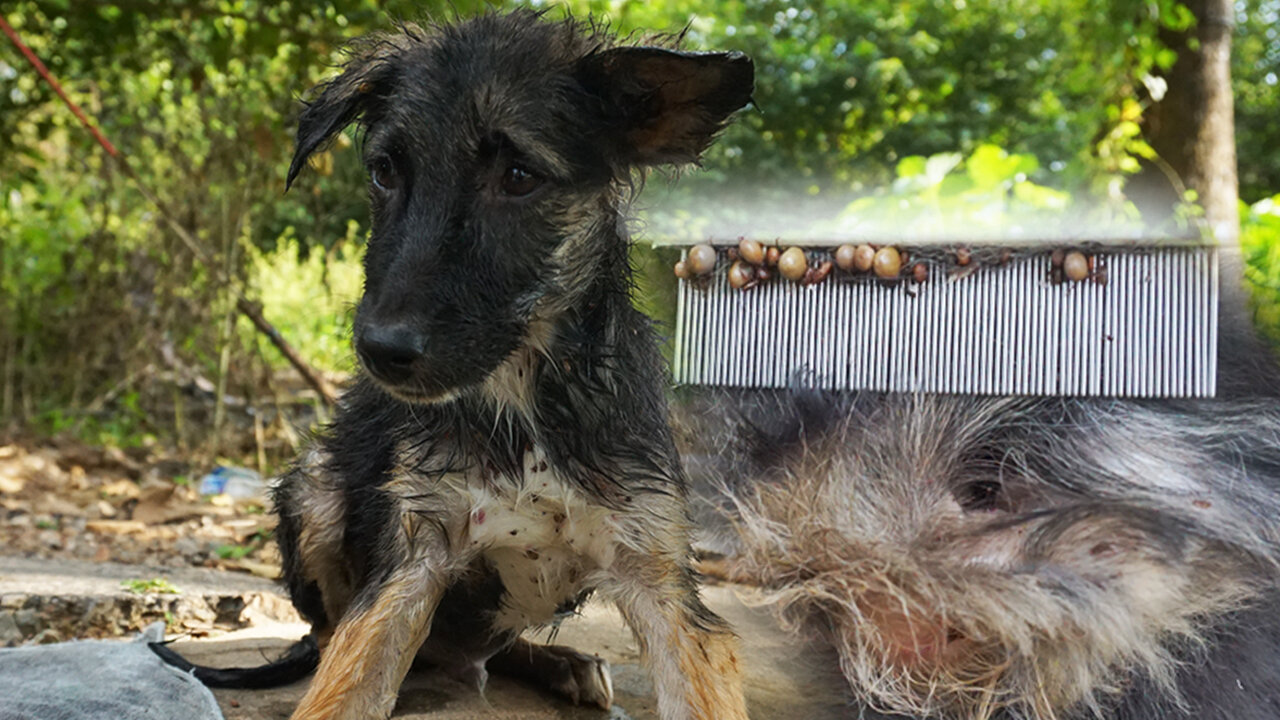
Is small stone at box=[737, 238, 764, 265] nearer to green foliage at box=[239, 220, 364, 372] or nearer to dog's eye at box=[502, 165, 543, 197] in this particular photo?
dog's eye at box=[502, 165, 543, 197]

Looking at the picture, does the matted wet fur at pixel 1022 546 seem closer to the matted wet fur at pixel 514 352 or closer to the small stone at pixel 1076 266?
the small stone at pixel 1076 266

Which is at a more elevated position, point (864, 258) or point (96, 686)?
point (864, 258)

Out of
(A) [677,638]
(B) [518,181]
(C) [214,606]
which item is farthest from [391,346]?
(C) [214,606]

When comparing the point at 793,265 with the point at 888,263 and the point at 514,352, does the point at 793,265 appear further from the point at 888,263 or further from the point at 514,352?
the point at 514,352

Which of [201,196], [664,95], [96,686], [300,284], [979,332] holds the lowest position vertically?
[96,686]

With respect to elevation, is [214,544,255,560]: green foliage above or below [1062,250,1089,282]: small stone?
below

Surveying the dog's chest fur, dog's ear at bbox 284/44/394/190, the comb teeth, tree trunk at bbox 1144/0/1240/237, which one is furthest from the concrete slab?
tree trunk at bbox 1144/0/1240/237
